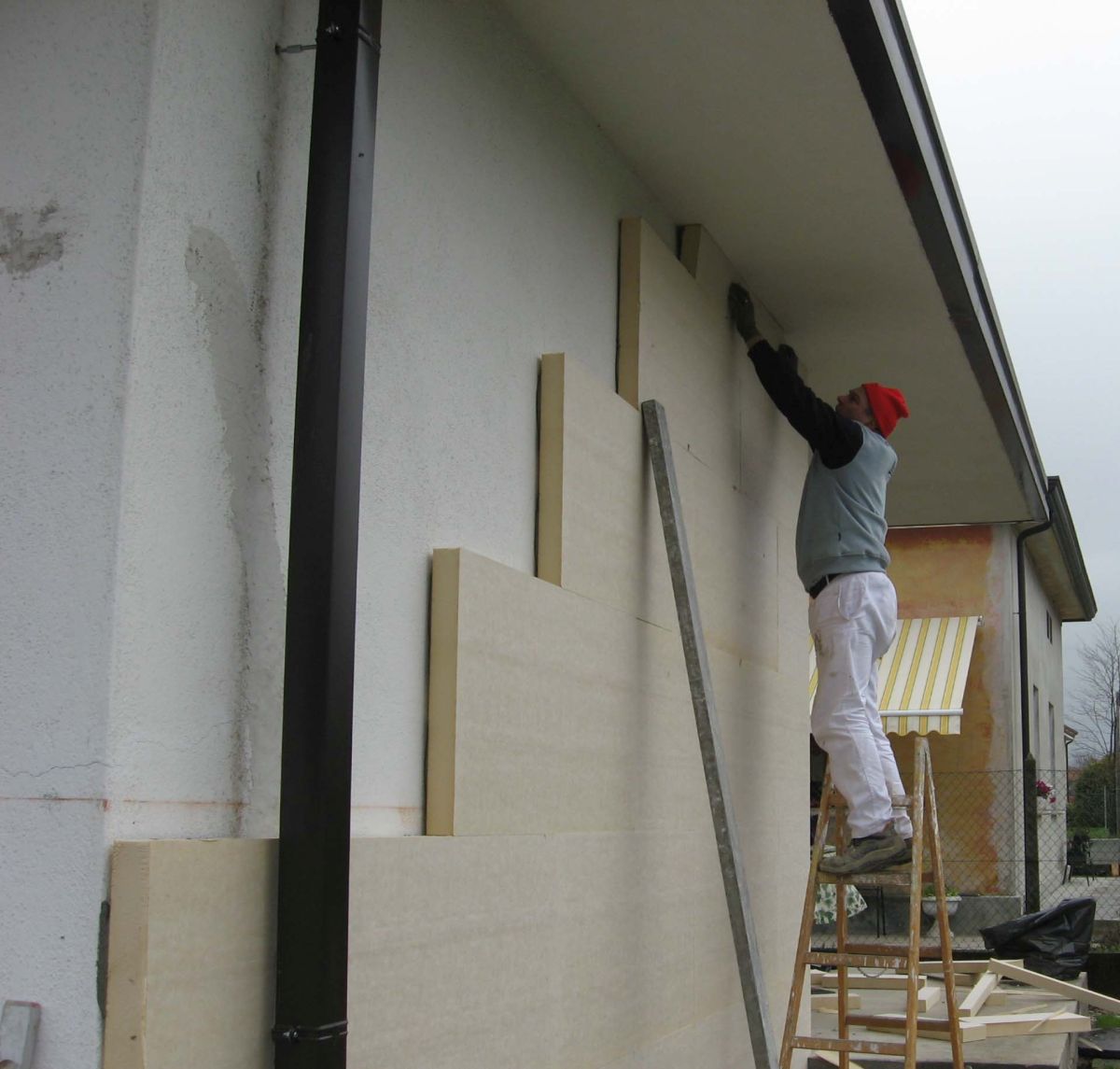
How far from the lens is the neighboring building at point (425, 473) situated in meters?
1.95

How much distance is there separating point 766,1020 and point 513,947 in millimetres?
1075

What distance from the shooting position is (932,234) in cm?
463

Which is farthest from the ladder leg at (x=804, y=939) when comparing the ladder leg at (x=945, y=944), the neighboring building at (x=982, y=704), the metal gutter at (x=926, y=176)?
the neighboring building at (x=982, y=704)

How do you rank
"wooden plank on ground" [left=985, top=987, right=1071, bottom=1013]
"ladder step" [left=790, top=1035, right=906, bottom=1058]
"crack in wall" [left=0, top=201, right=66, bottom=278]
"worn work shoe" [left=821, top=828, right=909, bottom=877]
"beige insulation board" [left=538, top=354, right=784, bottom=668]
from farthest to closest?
1. "wooden plank on ground" [left=985, top=987, right=1071, bottom=1013]
2. "worn work shoe" [left=821, top=828, right=909, bottom=877]
3. "ladder step" [left=790, top=1035, right=906, bottom=1058]
4. "beige insulation board" [left=538, top=354, right=784, bottom=668]
5. "crack in wall" [left=0, top=201, right=66, bottom=278]

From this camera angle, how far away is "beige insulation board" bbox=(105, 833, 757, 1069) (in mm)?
1900

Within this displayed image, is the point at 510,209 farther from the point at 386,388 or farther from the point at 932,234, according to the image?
the point at 932,234

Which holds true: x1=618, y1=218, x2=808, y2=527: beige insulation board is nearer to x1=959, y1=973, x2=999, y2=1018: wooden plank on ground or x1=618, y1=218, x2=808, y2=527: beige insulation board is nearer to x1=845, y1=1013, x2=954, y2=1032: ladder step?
x1=845, y1=1013, x2=954, y2=1032: ladder step

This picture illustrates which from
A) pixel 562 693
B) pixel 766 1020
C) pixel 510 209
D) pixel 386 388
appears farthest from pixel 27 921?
pixel 766 1020

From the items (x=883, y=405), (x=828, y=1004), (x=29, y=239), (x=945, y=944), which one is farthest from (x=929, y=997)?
(x=29, y=239)

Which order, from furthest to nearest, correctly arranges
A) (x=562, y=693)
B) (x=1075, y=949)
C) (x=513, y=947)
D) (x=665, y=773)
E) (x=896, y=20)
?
(x=1075, y=949) < (x=665, y=773) < (x=896, y=20) < (x=562, y=693) < (x=513, y=947)

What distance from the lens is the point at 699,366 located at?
4594mm

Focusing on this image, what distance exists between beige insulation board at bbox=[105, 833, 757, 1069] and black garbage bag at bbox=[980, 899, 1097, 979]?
541 cm

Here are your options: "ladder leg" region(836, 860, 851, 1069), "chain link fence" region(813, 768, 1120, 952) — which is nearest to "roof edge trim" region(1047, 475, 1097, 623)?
"chain link fence" region(813, 768, 1120, 952)

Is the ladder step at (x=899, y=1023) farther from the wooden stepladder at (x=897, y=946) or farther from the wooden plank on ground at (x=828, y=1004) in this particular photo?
the wooden plank on ground at (x=828, y=1004)
